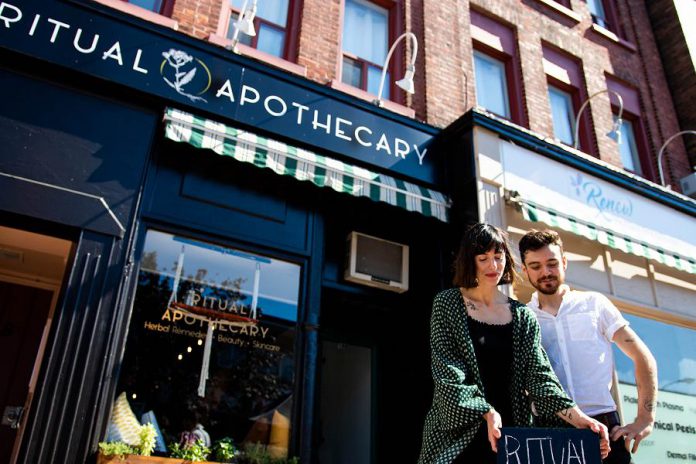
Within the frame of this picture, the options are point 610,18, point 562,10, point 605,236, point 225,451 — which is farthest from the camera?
point 610,18

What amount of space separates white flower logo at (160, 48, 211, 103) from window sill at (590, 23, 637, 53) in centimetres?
849

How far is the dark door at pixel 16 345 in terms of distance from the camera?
5750 mm

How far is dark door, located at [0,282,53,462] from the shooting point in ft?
18.9

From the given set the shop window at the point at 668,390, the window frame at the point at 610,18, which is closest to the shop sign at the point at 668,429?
the shop window at the point at 668,390

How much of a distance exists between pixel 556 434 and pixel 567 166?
211 inches

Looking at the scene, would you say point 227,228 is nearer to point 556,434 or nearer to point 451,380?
point 451,380

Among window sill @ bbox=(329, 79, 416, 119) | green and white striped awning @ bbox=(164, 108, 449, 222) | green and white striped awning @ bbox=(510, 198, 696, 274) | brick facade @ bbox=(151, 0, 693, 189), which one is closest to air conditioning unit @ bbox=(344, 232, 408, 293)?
green and white striped awning @ bbox=(164, 108, 449, 222)

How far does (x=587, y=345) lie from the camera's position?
306 centimetres

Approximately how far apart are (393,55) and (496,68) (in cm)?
235

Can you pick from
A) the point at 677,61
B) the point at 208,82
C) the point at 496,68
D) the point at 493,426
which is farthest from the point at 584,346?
the point at 677,61

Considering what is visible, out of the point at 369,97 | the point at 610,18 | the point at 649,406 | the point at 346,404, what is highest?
the point at 610,18

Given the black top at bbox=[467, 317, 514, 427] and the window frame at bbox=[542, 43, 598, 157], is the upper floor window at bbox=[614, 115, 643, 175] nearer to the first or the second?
the window frame at bbox=[542, 43, 598, 157]

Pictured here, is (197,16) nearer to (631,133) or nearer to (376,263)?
(376,263)

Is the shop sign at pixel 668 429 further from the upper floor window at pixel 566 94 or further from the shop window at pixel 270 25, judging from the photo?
the shop window at pixel 270 25
